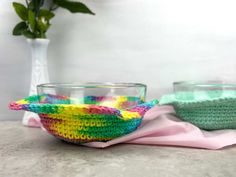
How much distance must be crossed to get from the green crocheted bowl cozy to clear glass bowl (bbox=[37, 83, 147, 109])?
2.7 inches

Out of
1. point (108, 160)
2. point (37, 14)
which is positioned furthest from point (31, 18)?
point (108, 160)

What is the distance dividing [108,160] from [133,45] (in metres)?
0.39

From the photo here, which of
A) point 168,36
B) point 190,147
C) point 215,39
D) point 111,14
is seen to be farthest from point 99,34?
point 190,147

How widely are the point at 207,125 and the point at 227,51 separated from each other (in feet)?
0.80

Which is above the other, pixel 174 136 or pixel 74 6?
pixel 74 6

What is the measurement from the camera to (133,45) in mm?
811

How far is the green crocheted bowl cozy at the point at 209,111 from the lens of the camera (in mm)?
591

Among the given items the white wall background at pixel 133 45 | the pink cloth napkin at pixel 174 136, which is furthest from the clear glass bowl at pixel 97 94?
the white wall background at pixel 133 45

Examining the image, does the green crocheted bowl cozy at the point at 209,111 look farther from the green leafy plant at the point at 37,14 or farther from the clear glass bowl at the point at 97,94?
the green leafy plant at the point at 37,14

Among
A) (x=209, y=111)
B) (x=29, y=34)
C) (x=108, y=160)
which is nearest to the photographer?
(x=108, y=160)

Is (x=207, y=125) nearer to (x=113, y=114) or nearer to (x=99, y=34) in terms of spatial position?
(x=113, y=114)

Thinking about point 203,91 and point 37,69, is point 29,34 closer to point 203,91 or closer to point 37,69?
point 37,69

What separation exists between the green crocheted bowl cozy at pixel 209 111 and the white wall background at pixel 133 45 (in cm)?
17

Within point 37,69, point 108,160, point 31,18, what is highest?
point 31,18
